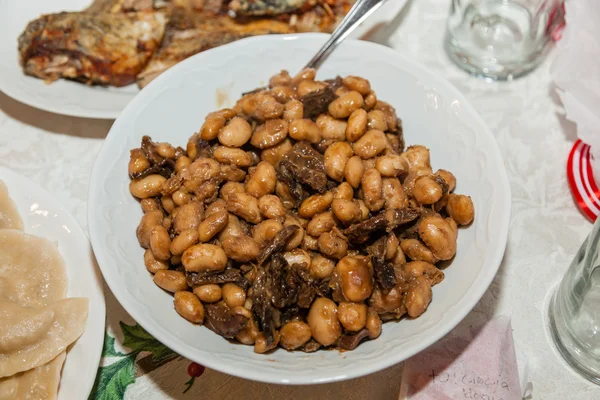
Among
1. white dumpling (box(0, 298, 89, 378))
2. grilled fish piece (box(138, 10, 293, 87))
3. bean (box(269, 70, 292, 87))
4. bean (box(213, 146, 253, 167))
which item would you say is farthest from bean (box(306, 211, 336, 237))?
grilled fish piece (box(138, 10, 293, 87))

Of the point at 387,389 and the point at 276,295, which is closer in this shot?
the point at 276,295

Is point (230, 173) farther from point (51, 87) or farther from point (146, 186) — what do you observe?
point (51, 87)

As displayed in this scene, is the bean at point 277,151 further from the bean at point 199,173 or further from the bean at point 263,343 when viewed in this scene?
the bean at point 263,343

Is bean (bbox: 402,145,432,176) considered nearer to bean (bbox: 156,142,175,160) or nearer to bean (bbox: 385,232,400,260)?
bean (bbox: 385,232,400,260)

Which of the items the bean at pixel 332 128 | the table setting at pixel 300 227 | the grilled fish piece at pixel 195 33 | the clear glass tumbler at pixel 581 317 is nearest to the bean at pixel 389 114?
the table setting at pixel 300 227

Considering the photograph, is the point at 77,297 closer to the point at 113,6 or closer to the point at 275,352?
the point at 275,352

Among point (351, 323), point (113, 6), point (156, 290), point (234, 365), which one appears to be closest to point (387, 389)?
point (351, 323)

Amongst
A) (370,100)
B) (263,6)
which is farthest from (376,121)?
(263,6)
